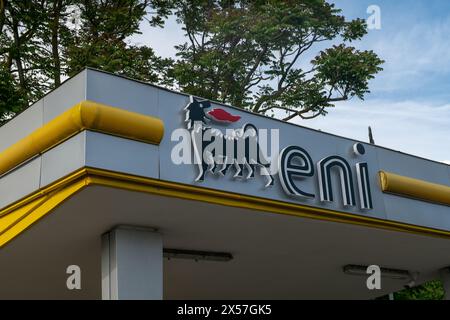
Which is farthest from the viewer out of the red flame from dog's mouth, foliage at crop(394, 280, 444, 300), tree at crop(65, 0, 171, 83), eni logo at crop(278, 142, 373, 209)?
foliage at crop(394, 280, 444, 300)

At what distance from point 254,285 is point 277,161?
5732mm

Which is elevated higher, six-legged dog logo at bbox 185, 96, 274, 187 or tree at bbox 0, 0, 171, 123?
tree at bbox 0, 0, 171, 123

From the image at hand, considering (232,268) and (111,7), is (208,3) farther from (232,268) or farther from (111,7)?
(232,268)

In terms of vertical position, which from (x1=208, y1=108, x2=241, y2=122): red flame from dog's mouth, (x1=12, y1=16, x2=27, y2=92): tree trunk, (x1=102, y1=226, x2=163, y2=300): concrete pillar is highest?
(x1=12, y1=16, x2=27, y2=92): tree trunk

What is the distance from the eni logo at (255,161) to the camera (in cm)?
959

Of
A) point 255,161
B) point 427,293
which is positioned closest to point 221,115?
point 255,161

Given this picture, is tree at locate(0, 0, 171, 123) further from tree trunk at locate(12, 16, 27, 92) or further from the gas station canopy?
the gas station canopy

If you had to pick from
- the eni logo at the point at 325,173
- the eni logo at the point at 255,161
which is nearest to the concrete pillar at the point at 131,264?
the eni logo at the point at 255,161

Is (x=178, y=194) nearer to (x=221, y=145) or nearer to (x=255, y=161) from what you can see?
(x=221, y=145)

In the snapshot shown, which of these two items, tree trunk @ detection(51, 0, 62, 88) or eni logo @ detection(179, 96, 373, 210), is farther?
tree trunk @ detection(51, 0, 62, 88)

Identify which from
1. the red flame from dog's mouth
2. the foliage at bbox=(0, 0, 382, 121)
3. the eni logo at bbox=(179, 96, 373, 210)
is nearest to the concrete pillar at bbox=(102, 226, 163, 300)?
the eni logo at bbox=(179, 96, 373, 210)

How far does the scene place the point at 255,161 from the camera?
33.3 feet

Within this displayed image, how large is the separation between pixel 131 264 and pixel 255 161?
2.51 m

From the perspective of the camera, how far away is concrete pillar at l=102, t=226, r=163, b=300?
9375 mm
